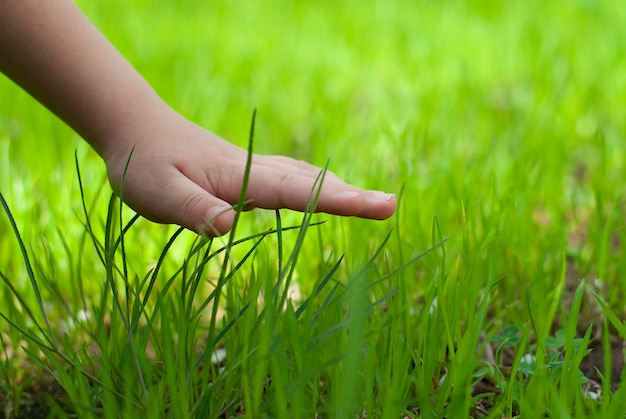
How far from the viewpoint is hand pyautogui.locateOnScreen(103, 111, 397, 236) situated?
1035mm

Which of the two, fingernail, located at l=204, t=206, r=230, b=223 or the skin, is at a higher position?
the skin

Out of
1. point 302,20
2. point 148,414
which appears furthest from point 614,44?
point 148,414

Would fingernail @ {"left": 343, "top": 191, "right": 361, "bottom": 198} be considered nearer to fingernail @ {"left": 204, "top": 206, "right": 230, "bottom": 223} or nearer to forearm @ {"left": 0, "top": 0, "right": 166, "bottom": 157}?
fingernail @ {"left": 204, "top": 206, "right": 230, "bottom": 223}

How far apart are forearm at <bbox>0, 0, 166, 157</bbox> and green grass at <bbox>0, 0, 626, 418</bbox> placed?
16 centimetres

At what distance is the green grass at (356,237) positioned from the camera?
99 centimetres

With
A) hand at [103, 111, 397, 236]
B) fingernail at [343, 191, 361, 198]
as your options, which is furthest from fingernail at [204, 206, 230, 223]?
fingernail at [343, 191, 361, 198]

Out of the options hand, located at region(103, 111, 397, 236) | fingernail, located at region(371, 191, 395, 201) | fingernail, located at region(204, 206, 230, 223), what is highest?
hand, located at region(103, 111, 397, 236)

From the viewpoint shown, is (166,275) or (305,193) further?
(166,275)

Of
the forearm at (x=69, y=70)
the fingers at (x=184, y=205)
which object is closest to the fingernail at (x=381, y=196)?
the fingers at (x=184, y=205)

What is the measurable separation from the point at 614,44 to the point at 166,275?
90.5 inches

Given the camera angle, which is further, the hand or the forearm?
the forearm

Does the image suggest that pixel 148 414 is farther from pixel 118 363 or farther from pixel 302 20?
pixel 302 20

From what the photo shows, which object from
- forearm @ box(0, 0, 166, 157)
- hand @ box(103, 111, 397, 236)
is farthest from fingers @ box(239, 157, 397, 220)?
forearm @ box(0, 0, 166, 157)

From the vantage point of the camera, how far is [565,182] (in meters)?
2.13
